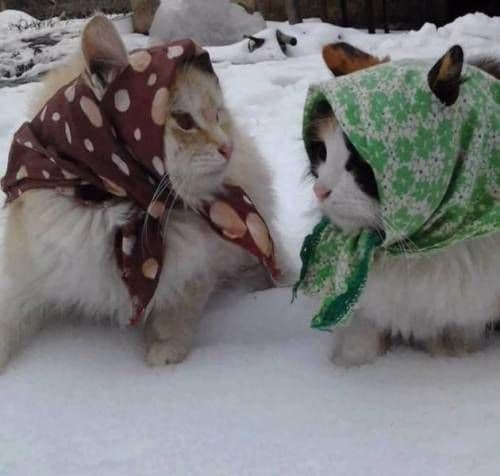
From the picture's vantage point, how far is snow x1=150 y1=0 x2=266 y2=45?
4883 mm

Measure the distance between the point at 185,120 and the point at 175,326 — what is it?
46 cm

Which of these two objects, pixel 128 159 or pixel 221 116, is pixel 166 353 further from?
pixel 221 116

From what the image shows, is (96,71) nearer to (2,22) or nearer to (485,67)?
(485,67)

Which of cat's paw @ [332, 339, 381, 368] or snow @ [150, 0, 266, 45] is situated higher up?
cat's paw @ [332, 339, 381, 368]

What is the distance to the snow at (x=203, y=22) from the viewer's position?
488 centimetres

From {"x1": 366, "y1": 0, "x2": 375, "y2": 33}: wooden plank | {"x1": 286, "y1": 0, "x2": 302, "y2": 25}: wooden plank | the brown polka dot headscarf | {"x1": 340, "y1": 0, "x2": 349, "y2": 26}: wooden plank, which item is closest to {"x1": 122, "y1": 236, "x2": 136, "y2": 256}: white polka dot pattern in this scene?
the brown polka dot headscarf

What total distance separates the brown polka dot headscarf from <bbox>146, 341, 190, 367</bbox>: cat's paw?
3.0 inches

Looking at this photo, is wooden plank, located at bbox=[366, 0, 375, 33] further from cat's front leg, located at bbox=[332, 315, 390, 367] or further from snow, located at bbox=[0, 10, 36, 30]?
cat's front leg, located at bbox=[332, 315, 390, 367]

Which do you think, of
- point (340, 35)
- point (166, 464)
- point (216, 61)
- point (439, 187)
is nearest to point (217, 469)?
point (166, 464)

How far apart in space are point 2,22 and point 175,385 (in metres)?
6.66

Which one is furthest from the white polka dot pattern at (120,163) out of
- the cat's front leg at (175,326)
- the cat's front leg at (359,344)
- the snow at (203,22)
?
the snow at (203,22)

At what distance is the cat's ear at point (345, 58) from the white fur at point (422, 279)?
18 centimetres

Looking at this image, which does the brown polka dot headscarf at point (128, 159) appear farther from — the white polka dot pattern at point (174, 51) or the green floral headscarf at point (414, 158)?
the green floral headscarf at point (414, 158)

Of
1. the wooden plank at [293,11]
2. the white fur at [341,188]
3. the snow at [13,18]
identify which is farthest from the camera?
the snow at [13,18]
